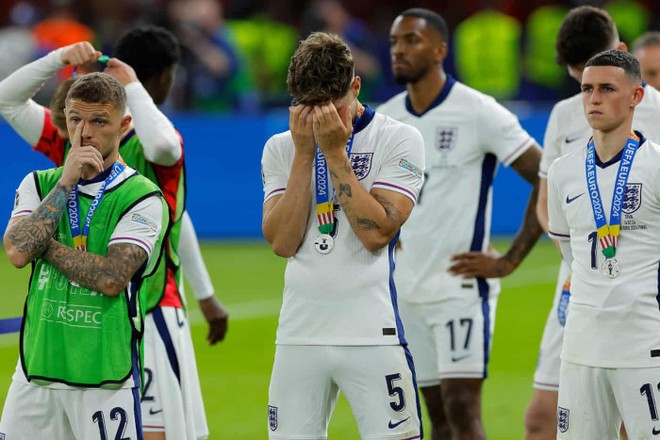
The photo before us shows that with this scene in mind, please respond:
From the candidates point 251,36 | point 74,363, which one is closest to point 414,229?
point 74,363

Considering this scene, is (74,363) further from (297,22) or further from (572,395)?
(297,22)

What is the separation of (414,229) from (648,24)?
13.8 meters

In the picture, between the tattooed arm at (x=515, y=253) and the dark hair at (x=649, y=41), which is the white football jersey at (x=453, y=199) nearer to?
the tattooed arm at (x=515, y=253)

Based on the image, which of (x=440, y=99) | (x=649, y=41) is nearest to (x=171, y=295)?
(x=440, y=99)

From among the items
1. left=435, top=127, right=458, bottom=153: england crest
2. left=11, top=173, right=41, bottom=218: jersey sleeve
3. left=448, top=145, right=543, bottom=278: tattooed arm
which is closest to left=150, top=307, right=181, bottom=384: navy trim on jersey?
left=11, top=173, right=41, bottom=218: jersey sleeve

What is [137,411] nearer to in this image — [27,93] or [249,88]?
[27,93]

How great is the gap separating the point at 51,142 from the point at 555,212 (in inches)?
99.7

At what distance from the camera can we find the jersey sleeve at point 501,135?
793cm

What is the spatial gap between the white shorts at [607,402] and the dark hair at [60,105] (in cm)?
264

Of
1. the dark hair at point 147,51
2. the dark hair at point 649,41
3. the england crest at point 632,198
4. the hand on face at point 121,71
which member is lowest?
the england crest at point 632,198

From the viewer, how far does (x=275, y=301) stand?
1491 centimetres

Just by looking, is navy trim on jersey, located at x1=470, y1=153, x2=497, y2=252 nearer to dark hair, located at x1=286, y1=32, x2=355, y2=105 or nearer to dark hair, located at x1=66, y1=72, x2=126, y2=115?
dark hair, located at x1=286, y1=32, x2=355, y2=105

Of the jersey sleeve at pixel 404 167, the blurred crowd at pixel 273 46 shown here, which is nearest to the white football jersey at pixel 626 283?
the jersey sleeve at pixel 404 167

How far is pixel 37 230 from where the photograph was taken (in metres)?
5.42
